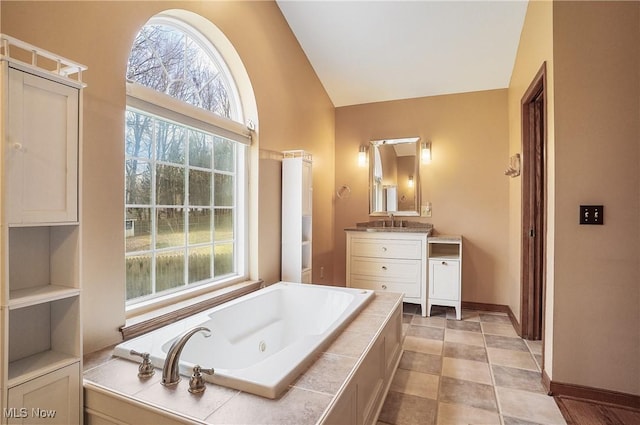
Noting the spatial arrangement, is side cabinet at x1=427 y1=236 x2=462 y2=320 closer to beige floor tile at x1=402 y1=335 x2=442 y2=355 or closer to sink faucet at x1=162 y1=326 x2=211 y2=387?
beige floor tile at x1=402 y1=335 x2=442 y2=355

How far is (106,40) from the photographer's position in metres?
1.56

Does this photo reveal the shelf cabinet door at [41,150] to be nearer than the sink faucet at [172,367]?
Yes

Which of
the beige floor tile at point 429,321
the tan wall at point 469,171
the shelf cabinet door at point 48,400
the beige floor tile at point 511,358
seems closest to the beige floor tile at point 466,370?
the beige floor tile at point 511,358

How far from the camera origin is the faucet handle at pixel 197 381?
120 centimetres

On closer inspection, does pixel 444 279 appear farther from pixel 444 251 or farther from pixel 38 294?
pixel 38 294

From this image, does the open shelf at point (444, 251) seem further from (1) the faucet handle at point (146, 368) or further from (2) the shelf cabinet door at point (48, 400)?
(2) the shelf cabinet door at point (48, 400)

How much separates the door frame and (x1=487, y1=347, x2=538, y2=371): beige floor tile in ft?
1.22

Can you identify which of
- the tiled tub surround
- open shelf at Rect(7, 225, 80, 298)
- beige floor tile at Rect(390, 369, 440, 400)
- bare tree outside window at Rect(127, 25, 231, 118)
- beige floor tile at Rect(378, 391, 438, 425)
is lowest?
beige floor tile at Rect(378, 391, 438, 425)

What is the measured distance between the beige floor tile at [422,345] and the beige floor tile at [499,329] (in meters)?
0.62

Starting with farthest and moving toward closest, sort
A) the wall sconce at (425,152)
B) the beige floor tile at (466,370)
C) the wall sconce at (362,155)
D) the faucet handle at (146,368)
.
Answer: the wall sconce at (362,155) → the wall sconce at (425,152) → the beige floor tile at (466,370) → the faucet handle at (146,368)

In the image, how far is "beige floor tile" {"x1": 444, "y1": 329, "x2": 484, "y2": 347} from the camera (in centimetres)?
275

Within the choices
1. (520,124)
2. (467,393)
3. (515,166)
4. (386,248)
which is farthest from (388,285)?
(520,124)

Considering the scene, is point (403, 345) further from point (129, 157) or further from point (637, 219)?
point (129, 157)

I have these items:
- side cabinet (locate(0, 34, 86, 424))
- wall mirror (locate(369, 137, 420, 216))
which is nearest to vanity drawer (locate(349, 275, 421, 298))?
wall mirror (locate(369, 137, 420, 216))
